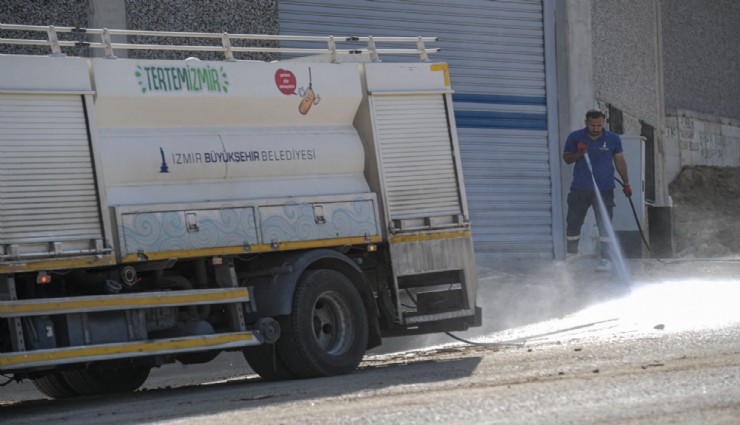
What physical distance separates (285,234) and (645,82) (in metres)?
15.5

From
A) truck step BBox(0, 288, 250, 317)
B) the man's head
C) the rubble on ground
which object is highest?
the man's head

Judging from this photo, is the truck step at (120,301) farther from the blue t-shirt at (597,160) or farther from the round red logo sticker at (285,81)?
the blue t-shirt at (597,160)

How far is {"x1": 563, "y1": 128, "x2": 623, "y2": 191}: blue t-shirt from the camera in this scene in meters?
16.0

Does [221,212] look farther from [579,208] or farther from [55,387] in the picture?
[579,208]

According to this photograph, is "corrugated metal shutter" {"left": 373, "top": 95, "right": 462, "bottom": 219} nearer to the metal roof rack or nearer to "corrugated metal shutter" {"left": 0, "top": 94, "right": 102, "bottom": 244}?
the metal roof rack

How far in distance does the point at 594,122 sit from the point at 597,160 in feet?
1.35

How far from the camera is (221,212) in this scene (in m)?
10.8

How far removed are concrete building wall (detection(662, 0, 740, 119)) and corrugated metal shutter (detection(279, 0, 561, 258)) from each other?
1256cm

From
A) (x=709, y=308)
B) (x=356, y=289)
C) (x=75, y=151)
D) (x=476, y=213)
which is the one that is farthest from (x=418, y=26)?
(x=75, y=151)

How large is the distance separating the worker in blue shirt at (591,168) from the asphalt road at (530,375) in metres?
0.71

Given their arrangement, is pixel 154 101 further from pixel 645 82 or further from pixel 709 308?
pixel 645 82

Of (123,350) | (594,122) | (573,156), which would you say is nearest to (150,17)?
(573,156)

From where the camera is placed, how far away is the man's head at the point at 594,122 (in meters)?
16.0

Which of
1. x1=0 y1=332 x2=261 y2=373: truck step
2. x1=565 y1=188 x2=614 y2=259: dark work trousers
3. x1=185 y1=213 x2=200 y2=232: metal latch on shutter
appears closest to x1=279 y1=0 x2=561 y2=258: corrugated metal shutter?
x1=565 y1=188 x2=614 y2=259: dark work trousers
